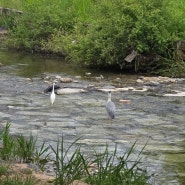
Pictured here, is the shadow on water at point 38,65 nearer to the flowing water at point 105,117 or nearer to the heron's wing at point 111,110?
the flowing water at point 105,117

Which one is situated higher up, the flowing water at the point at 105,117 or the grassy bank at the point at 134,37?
the grassy bank at the point at 134,37

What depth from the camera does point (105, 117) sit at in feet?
41.8

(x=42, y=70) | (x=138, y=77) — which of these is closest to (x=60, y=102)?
(x=138, y=77)

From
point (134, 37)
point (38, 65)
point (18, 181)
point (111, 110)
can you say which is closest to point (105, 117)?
point (111, 110)

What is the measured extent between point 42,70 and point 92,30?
6.93ft

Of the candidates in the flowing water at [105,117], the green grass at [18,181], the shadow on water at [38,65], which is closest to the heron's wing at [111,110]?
the flowing water at [105,117]

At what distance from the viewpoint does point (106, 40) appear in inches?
776

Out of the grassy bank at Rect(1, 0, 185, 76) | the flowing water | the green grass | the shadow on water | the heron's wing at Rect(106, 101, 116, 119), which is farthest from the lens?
the shadow on water

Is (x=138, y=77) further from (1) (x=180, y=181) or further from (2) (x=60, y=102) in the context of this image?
(1) (x=180, y=181)

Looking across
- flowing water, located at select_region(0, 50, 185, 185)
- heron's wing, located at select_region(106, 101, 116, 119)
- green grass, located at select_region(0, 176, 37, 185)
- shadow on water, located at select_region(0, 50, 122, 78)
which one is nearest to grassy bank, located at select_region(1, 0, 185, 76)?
shadow on water, located at select_region(0, 50, 122, 78)

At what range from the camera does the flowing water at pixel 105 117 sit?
392 inches

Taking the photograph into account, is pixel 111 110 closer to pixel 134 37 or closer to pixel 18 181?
pixel 18 181

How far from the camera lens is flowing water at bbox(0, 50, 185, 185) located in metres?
9.96

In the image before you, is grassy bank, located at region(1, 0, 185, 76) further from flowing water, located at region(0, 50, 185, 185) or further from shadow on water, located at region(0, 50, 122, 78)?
flowing water, located at region(0, 50, 185, 185)
